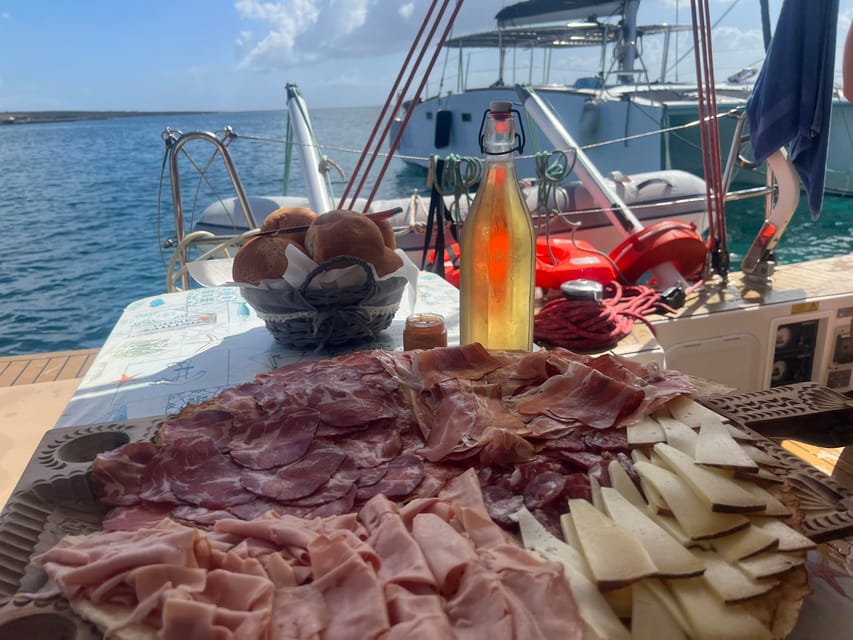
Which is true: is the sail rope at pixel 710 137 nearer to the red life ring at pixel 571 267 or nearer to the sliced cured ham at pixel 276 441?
the red life ring at pixel 571 267

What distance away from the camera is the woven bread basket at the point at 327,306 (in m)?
1.26

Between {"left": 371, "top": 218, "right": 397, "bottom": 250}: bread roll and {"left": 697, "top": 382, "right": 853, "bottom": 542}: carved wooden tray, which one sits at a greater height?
{"left": 371, "top": 218, "right": 397, "bottom": 250}: bread roll

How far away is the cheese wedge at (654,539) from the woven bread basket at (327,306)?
2.41 feet

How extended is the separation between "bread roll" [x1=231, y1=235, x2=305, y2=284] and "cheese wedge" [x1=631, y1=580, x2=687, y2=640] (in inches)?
37.4

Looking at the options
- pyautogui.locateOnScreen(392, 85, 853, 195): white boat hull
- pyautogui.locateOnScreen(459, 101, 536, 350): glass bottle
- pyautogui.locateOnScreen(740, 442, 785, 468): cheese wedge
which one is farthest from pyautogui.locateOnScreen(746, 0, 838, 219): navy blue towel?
pyautogui.locateOnScreen(392, 85, 853, 195): white boat hull

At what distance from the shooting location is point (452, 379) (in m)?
0.95

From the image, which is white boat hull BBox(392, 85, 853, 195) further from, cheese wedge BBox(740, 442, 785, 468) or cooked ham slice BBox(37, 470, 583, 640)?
cooked ham slice BBox(37, 470, 583, 640)

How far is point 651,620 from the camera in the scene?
1.70 feet

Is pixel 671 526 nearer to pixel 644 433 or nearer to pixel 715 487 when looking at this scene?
pixel 715 487

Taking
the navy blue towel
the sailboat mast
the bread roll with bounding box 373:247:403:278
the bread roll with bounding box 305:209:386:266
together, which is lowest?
the bread roll with bounding box 373:247:403:278

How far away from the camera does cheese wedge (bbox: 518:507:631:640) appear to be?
1.68ft

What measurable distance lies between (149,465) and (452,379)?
44 cm

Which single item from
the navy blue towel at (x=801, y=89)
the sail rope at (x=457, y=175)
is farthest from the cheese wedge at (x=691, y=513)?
the navy blue towel at (x=801, y=89)

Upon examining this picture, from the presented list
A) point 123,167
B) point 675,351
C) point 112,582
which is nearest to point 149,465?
point 112,582
